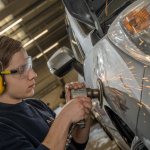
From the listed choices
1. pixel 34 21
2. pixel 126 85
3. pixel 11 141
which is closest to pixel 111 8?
pixel 126 85

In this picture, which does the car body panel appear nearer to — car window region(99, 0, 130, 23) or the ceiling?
car window region(99, 0, 130, 23)

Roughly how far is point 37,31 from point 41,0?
246 centimetres

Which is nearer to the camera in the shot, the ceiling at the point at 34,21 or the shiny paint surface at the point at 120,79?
the shiny paint surface at the point at 120,79

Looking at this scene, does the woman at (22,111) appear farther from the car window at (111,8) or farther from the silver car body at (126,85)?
the car window at (111,8)

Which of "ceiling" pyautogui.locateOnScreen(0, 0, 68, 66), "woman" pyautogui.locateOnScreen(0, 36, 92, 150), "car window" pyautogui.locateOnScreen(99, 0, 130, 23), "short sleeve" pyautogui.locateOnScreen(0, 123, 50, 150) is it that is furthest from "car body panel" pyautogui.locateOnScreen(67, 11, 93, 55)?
"ceiling" pyautogui.locateOnScreen(0, 0, 68, 66)

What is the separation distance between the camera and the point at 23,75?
1220mm

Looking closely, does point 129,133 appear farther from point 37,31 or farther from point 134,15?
point 37,31

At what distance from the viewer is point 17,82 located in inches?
46.6

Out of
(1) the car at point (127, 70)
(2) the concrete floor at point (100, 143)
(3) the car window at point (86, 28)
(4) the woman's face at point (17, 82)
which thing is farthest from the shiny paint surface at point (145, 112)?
(2) the concrete floor at point (100, 143)

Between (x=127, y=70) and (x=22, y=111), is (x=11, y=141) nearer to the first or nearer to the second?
(x=22, y=111)

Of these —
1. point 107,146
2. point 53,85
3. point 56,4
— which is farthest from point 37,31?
point 107,146

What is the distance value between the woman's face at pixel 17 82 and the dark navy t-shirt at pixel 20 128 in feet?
0.29

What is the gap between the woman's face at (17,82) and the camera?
3.83 feet

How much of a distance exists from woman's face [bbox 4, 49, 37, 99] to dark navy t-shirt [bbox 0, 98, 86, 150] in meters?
0.09
